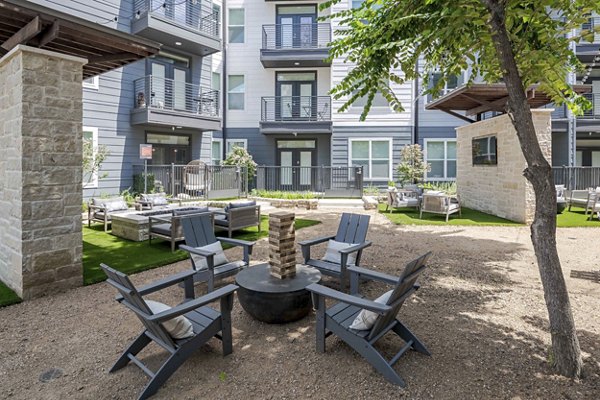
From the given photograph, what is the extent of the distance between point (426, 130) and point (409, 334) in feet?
56.1

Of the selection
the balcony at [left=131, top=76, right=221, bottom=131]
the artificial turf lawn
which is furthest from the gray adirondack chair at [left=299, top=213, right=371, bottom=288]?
the balcony at [left=131, top=76, right=221, bottom=131]

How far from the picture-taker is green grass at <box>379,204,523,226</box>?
10916mm

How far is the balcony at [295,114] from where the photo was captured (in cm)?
1845

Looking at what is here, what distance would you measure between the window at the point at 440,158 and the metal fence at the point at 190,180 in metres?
10.6

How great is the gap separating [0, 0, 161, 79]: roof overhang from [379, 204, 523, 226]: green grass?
8.53 meters

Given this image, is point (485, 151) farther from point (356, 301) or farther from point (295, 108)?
point (356, 301)

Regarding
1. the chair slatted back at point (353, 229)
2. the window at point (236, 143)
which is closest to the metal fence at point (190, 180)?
the window at point (236, 143)

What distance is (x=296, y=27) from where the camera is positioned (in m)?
19.0

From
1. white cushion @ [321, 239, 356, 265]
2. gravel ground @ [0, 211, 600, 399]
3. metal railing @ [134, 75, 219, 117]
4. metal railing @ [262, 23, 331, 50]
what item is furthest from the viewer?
metal railing @ [262, 23, 331, 50]

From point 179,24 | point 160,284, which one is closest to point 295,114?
point 179,24

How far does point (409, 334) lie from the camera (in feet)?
11.3

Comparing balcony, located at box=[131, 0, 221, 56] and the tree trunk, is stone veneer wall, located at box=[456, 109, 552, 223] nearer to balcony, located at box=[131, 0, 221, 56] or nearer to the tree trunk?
the tree trunk

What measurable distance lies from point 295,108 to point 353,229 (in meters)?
14.8

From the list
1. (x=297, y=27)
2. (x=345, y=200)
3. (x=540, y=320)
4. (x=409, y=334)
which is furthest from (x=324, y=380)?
(x=297, y=27)
